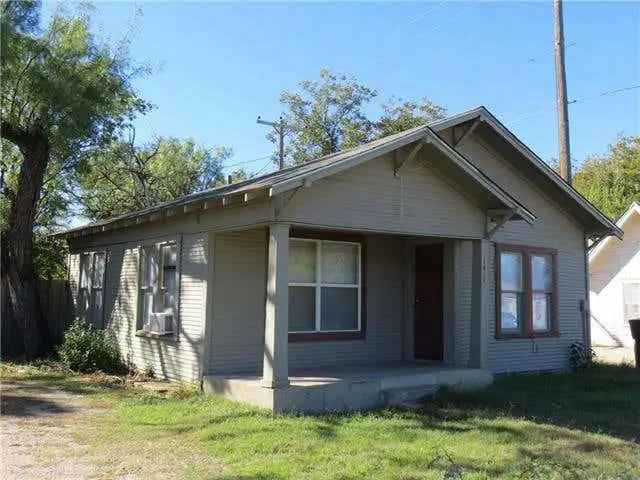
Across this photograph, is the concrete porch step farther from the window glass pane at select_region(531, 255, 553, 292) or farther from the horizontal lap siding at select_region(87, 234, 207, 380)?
the window glass pane at select_region(531, 255, 553, 292)

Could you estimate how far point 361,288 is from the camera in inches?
467

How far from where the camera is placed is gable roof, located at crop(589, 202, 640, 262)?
20.7 meters

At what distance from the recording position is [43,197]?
19.3m

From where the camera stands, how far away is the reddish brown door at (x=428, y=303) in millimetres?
12258

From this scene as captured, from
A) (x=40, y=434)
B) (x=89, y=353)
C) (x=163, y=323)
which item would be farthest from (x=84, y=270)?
(x=40, y=434)

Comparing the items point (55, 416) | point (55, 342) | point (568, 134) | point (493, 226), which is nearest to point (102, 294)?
point (55, 342)

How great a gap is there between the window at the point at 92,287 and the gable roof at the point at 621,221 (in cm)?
1564

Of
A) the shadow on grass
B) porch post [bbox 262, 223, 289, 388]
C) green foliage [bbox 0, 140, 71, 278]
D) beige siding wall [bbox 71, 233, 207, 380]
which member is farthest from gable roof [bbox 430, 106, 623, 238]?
green foliage [bbox 0, 140, 71, 278]

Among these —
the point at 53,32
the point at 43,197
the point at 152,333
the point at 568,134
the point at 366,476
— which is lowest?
the point at 366,476

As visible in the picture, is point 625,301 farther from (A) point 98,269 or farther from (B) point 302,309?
(A) point 98,269

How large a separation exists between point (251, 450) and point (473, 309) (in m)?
5.59

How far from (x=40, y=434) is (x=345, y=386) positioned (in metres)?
3.88

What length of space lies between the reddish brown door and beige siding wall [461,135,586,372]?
123 cm

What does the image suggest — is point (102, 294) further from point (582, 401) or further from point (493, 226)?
point (582, 401)
